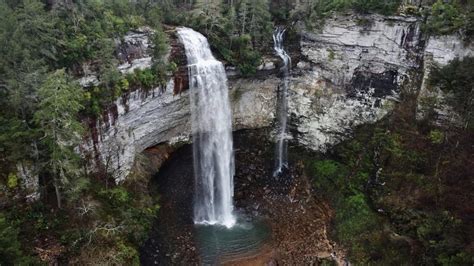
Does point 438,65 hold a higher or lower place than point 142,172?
higher

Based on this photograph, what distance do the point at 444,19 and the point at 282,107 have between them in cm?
1309

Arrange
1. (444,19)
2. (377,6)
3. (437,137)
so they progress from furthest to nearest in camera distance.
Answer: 1. (377,6)
2. (437,137)
3. (444,19)

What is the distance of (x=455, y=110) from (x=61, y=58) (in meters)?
24.0

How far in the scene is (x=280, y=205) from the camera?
28.5m

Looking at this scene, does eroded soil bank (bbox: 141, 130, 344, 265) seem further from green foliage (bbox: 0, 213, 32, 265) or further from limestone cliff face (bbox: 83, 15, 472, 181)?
green foliage (bbox: 0, 213, 32, 265)

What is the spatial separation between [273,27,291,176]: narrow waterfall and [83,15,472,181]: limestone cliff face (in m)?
0.53

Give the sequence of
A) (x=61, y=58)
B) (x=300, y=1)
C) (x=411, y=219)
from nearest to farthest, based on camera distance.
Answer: (x=61, y=58) → (x=411, y=219) → (x=300, y=1)

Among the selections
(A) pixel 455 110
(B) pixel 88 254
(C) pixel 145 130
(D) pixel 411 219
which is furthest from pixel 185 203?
(A) pixel 455 110

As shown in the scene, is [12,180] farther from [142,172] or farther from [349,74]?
[349,74]

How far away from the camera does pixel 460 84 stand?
23922 mm

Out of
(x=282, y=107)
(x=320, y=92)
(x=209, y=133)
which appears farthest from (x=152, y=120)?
(x=320, y=92)

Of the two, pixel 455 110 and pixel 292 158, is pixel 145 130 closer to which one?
pixel 292 158

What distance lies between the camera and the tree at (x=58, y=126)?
16.2m

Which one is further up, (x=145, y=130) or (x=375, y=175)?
(x=145, y=130)
